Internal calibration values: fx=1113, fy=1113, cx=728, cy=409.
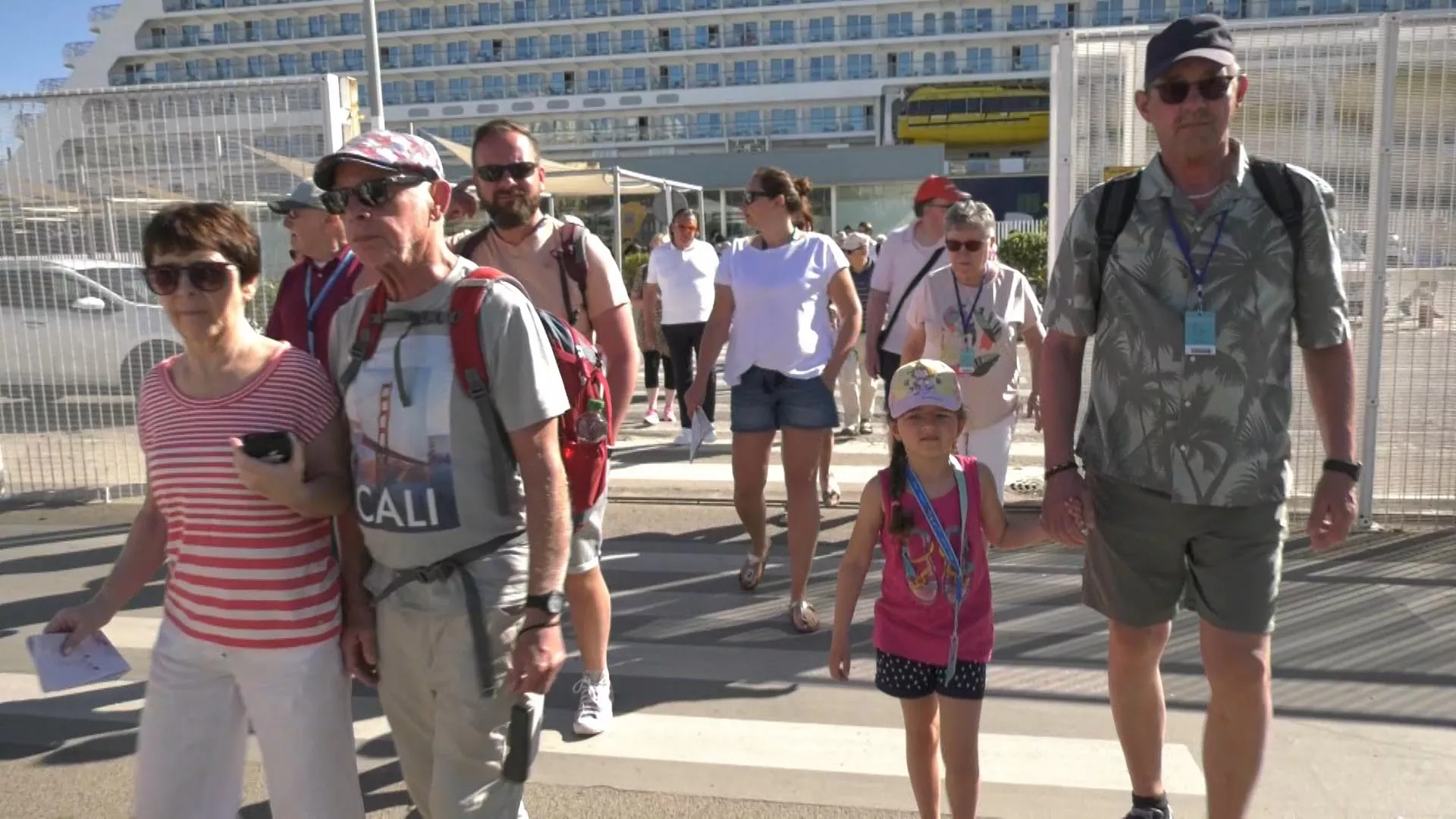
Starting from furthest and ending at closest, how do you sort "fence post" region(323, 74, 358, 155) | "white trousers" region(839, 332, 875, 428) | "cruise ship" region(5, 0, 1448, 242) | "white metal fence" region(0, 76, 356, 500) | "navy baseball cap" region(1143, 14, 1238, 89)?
"cruise ship" region(5, 0, 1448, 242) → "white trousers" region(839, 332, 875, 428) → "white metal fence" region(0, 76, 356, 500) → "fence post" region(323, 74, 358, 155) → "navy baseball cap" region(1143, 14, 1238, 89)

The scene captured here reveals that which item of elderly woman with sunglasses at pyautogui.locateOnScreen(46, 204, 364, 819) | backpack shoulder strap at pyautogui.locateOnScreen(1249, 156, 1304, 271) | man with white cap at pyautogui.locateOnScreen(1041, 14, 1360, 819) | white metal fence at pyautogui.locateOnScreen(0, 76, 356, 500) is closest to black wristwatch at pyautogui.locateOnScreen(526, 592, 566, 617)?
elderly woman with sunglasses at pyautogui.locateOnScreen(46, 204, 364, 819)

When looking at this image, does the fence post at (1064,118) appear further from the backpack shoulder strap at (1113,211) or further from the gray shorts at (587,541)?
the gray shorts at (587,541)

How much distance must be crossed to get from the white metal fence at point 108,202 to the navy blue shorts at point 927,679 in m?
5.49

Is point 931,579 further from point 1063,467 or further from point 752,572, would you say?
point 752,572

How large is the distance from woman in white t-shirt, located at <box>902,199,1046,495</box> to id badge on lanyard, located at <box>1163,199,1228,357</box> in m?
1.57

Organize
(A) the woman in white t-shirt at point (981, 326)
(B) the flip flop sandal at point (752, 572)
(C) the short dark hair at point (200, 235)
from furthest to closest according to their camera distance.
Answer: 1. (B) the flip flop sandal at point (752, 572)
2. (A) the woman in white t-shirt at point (981, 326)
3. (C) the short dark hair at point (200, 235)

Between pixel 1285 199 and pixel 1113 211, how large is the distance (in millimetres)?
397

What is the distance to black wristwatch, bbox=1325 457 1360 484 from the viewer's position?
110 inches

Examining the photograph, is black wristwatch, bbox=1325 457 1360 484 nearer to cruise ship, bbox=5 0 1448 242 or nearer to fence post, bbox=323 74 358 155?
fence post, bbox=323 74 358 155

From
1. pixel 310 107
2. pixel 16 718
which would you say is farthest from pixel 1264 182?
pixel 310 107

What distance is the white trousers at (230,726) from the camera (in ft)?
7.80

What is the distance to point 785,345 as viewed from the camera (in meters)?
4.77

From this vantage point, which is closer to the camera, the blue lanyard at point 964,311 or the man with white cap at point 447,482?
the man with white cap at point 447,482

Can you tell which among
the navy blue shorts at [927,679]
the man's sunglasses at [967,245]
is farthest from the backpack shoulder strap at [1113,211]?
the man's sunglasses at [967,245]
